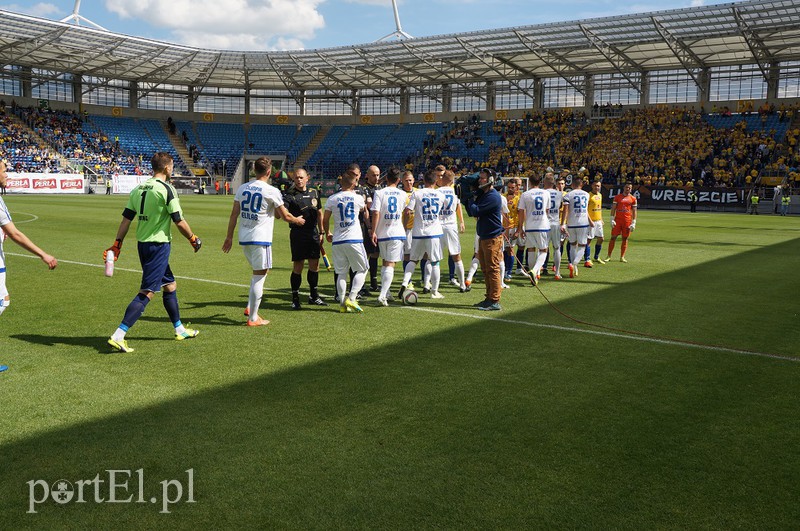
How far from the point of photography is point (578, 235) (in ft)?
47.3

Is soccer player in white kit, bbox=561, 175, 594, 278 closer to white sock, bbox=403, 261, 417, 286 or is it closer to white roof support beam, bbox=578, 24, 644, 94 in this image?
white sock, bbox=403, 261, 417, 286

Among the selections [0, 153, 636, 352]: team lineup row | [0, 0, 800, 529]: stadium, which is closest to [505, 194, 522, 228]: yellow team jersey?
[0, 153, 636, 352]: team lineup row

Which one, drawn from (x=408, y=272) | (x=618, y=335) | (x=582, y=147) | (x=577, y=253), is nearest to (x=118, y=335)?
Answer: (x=408, y=272)

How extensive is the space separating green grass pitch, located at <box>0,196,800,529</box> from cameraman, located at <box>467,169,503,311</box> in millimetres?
363

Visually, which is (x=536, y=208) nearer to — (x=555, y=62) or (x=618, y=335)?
(x=618, y=335)

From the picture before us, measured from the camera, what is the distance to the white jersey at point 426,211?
1045 cm

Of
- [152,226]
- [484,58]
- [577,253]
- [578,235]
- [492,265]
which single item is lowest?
[577,253]

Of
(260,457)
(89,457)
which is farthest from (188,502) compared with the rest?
(89,457)

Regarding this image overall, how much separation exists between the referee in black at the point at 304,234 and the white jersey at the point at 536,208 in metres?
4.12

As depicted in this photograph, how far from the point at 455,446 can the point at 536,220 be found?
8570 mm

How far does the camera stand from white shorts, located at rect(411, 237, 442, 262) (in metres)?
10.5

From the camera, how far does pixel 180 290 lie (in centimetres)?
1101

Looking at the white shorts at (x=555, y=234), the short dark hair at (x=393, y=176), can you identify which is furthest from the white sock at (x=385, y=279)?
the white shorts at (x=555, y=234)

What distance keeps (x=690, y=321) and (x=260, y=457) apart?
6.80 meters
